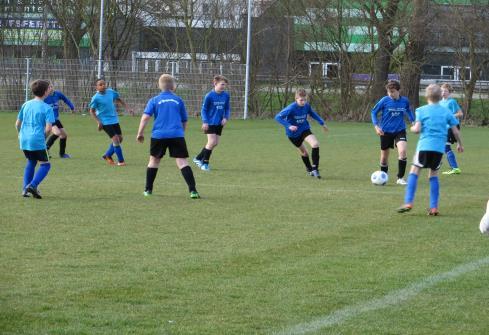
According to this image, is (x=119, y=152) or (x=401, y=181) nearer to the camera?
(x=401, y=181)

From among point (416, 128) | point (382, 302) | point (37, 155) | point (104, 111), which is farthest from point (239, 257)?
point (104, 111)

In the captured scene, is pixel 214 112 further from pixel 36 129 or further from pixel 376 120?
pixel 36 129

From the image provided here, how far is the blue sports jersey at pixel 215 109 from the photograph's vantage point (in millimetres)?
17438

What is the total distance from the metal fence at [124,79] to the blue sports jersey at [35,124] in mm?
24293

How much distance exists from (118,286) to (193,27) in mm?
35200

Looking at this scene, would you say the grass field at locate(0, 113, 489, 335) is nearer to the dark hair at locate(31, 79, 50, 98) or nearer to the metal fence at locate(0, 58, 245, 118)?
the dark hair at locate(31, 79, 50, 98)

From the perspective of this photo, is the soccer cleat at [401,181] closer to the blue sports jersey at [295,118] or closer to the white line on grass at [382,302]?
the blue sports jersey at [295,118]

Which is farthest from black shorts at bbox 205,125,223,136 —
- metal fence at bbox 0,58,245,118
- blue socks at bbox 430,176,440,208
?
metal fence at bbox 0,58,245,118

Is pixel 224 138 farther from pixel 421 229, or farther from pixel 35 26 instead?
pixel 35 26

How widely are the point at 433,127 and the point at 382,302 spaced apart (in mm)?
4981

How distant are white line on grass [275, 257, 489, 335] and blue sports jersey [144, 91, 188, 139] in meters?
5.47

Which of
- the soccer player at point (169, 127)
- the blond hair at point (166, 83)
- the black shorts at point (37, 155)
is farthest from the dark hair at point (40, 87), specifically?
the blond hair at point (166, 83)

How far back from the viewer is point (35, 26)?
4447cm

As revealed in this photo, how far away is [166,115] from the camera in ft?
41.5
